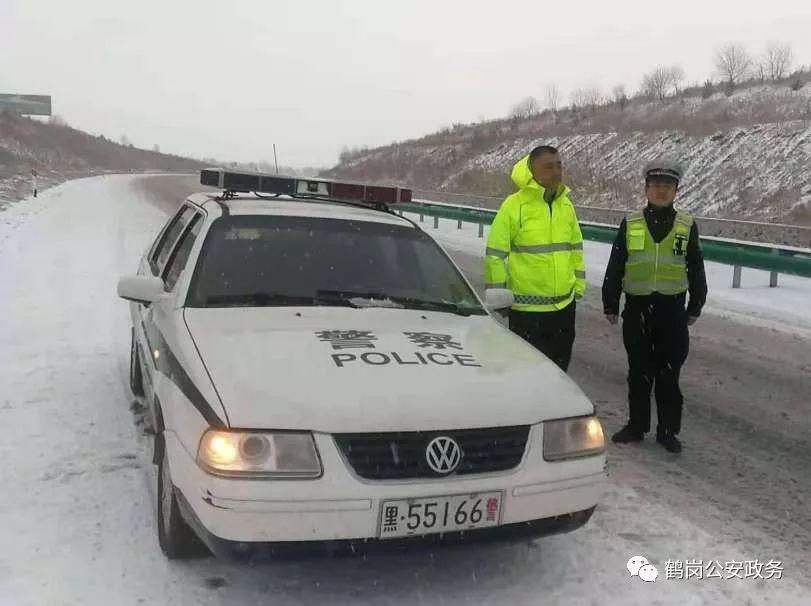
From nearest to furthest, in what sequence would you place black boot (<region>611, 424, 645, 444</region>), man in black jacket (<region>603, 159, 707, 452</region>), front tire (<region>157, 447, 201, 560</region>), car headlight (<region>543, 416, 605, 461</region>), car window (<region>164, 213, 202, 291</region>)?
car headlight (<region>543, 416, 605, 461</region>)
front tire (<region>157, 447, 201, 560</region>)
car window (<region>164, 213, 202, 291</region>)
man in black jacket (<region>603, 159, 707, 452</region>)
black boot (<region>611, 424, 645, 444</region>)

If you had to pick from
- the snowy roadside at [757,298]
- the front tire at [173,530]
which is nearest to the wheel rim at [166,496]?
the front tire at [173,530]

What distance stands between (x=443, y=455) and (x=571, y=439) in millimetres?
623

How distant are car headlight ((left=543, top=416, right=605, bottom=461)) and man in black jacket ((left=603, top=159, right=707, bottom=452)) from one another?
6.45ft

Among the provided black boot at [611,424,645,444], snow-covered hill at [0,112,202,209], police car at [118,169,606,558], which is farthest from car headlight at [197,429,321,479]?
snow-covered hill at [0,112,202,209]

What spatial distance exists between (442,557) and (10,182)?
38.6m

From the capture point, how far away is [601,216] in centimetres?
2223

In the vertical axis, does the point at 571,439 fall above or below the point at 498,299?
below

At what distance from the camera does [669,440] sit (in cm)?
510

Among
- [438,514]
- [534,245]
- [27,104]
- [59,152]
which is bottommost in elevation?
[438,514]

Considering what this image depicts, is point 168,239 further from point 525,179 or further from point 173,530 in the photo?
point 173,530

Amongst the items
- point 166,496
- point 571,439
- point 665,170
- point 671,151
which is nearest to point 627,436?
point 665,170

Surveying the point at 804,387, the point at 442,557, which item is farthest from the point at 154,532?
the point at 804,387

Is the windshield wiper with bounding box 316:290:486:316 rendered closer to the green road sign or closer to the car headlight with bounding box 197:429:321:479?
the car headlight with bounding box 197:429:321:479

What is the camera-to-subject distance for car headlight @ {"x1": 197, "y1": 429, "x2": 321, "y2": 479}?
9.33 feet
